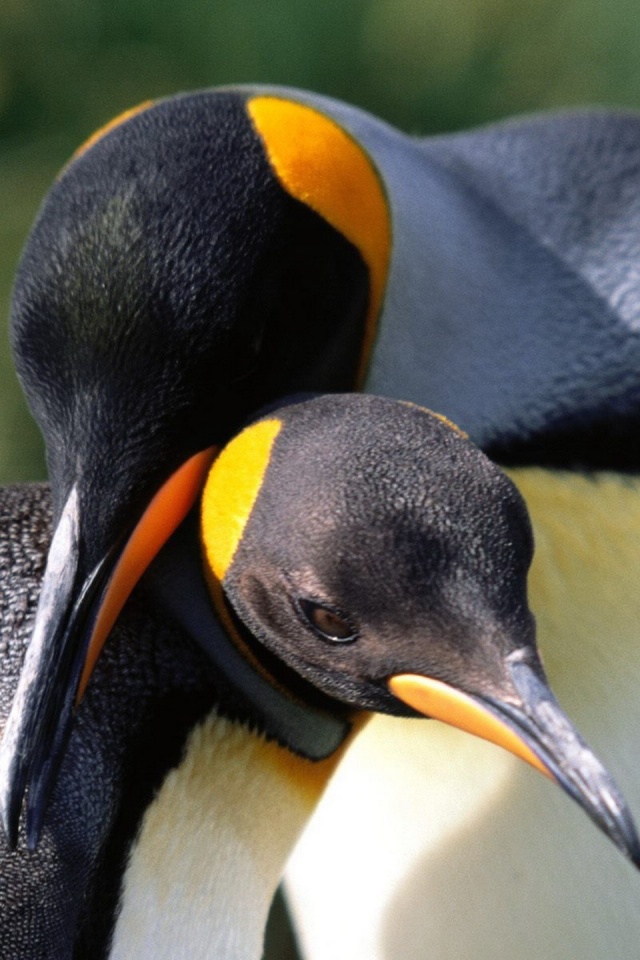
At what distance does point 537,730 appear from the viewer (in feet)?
2.44

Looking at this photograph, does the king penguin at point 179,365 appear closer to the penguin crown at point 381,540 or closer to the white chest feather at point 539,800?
the penguin crown at point 381,540

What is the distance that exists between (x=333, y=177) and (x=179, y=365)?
0.18 m

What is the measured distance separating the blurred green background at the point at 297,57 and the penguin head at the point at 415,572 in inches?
56.8

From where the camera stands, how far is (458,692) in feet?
2.56

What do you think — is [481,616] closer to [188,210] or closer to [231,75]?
[188,210]

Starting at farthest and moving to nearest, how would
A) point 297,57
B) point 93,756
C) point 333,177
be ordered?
point 297,57, point 333,177, point 93,756

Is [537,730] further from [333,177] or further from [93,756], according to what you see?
[333,177]

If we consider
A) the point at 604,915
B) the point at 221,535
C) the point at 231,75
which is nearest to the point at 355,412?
the point at 221,535

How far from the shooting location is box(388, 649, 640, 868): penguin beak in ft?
2.38

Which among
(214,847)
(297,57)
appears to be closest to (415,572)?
(214,847)

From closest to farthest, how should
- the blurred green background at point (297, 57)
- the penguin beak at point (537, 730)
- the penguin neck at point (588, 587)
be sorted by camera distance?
1. the penguin beak at point (537, 730)
2. the penguin neck at point (588, 587)
3. the blurred green background at point (297, 57)

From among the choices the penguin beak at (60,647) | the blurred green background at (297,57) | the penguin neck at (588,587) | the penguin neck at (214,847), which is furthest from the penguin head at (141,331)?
the blurred green background at (297,57)

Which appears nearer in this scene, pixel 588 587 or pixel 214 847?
pixel 214 847

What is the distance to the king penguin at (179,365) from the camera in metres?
0.81
